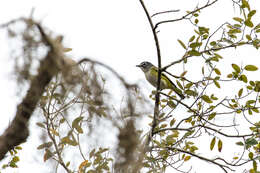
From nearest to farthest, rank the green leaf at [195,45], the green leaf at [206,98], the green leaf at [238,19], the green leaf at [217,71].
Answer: the green leaf at [195,45], the green leaf at [238,19], the green leaf at [217,71], the green leaf at [206,98]

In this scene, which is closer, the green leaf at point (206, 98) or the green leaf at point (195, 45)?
the green leaf at point (195, 45)

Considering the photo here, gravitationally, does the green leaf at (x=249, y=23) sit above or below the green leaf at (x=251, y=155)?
above

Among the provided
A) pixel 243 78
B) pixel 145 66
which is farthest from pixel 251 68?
pixel 145 66

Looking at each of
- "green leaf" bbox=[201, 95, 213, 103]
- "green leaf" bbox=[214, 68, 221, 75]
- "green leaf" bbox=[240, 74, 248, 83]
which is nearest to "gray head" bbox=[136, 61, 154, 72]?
"green leaf" bbox=[201, 95, 213, 103]

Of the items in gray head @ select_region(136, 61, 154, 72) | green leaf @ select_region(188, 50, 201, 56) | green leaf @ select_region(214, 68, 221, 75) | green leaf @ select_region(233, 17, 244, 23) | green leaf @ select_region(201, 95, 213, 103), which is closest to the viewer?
green leaf @ select_region(188, 50, 201, 56)

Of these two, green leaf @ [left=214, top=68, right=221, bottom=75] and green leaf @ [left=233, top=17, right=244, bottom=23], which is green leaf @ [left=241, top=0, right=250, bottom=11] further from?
green leaf @ [left=214, top=68, right=221, bottom=75]

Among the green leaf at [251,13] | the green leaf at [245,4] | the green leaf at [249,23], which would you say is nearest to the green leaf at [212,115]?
the green leaf at [249,23]

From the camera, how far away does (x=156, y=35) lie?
4.50 m

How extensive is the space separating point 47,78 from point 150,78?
7.01 meters

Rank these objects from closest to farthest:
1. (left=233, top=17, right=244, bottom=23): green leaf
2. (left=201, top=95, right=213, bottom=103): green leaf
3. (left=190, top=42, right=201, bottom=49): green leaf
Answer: (left=190, top=42, right=201, bottom=49): green leaf → (left=233, top=17, right=244, bottom=23): green leaf → (left=201, top=95, right=213, bottom=103): green leaf

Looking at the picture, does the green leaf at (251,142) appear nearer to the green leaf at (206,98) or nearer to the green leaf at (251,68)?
the green leaf at (206,98)

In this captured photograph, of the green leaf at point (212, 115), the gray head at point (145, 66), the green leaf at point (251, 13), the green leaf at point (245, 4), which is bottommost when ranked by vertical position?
the green leaf at point (212, 115)

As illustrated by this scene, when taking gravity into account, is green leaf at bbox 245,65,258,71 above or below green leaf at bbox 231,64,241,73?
below

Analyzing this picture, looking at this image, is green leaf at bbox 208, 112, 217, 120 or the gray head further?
the gray head
